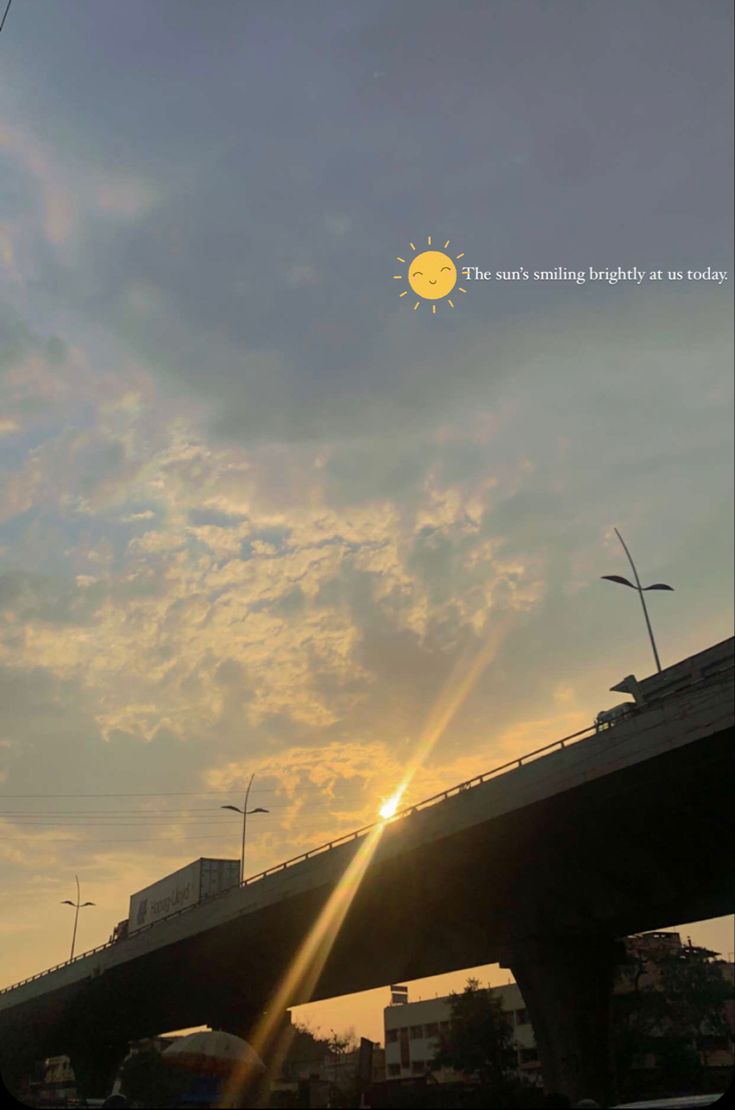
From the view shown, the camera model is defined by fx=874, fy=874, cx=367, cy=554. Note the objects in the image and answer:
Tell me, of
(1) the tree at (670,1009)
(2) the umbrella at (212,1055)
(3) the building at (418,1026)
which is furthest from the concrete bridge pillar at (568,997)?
(3) the building at (418,1026)

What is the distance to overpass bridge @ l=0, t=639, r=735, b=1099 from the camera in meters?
35.4

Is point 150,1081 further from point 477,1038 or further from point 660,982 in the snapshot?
point 660,982

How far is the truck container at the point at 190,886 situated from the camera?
301 feet

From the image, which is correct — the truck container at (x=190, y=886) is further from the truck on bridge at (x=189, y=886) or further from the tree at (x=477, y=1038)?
the tree at (x=477, y=1038)

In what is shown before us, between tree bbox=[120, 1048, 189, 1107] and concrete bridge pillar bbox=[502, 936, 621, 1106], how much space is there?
112 feet

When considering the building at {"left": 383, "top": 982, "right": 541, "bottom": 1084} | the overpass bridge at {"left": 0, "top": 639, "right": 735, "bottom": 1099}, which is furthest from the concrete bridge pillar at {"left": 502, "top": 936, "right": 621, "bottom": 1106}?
the building at {"left": 383, "top": 982, "right": 541, "bottom": 1084}

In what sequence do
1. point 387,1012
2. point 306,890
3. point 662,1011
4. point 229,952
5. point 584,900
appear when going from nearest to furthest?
point 584,900
point 306,890
point 229,952
point 662,1011
point 387,1012

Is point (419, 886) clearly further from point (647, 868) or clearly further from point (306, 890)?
point (647, 868)

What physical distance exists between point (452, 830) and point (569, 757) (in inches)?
341

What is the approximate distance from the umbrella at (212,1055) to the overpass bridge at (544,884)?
10.2 meters

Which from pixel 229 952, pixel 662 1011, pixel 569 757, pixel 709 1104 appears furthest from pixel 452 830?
pixel 662 1011

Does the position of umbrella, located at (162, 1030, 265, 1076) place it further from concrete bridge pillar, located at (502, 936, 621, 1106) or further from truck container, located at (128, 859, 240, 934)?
truck container, located at (128, 859, 240, 934)

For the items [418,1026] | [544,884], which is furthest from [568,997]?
[418,1026]

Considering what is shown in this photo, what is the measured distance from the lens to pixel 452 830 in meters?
42.5
